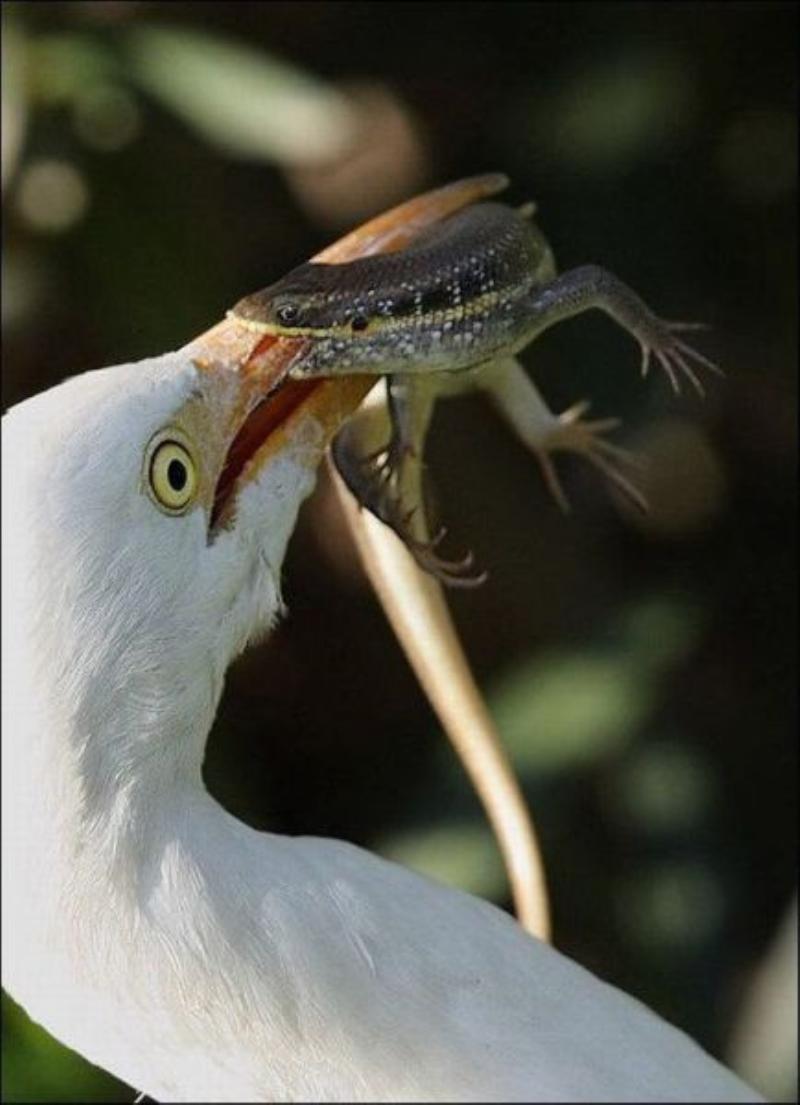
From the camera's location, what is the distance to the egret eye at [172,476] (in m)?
0.68

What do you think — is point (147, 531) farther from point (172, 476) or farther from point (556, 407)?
point (556, 407)

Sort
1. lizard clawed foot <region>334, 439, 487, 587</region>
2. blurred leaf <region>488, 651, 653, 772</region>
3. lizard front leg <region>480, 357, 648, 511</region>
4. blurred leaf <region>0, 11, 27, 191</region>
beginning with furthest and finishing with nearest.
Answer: blurred leaf <region>488, 651, 653, 772</region> < blurred leaf <region>0, 11, 27, 191</region> < lizard front leg <region>480, 357, 648, 511</region> < lizard clawed foot <region>334, 439, 487, 587</region>

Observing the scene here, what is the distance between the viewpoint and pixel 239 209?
1.46m

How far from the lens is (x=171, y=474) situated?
2.26ft

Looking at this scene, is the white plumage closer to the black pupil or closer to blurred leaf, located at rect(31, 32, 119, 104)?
the black pupil

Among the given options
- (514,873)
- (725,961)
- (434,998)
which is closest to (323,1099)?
(434,998)

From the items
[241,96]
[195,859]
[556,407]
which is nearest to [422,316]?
[195,859]

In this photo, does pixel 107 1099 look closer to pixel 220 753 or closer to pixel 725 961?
pixel 220 753

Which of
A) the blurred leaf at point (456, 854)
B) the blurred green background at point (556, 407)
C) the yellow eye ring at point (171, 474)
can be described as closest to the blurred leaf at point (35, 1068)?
the blurred green background at point (556, 407)

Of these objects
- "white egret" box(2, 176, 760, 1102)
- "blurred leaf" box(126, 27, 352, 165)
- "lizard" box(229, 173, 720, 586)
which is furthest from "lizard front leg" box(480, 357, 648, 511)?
"blurred leaf" box(126, 27, 352, 165)

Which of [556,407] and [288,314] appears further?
[556,407]

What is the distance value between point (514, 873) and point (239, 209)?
0.61m

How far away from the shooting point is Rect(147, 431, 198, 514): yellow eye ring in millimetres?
677

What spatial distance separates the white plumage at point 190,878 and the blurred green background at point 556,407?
0.58 metres
